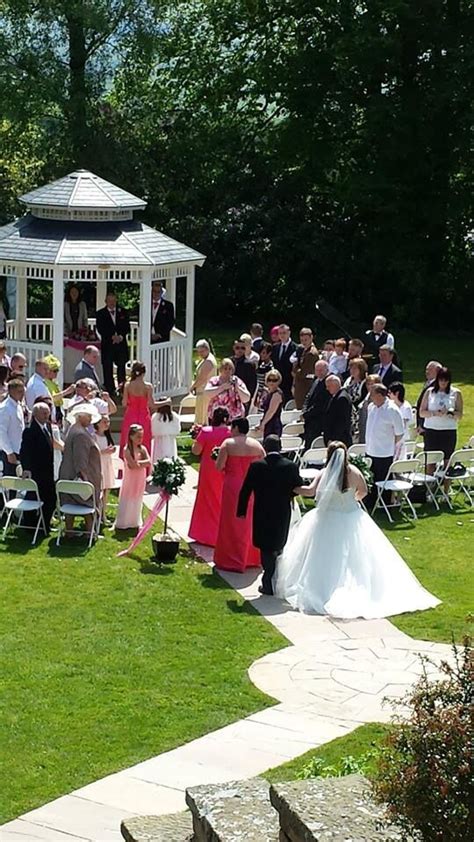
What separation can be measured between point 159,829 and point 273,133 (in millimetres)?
29772

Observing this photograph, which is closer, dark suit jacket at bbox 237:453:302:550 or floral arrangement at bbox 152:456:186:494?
dark suit jacket at bbox 237:453:302:550

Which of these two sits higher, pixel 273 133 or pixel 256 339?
pixel 273 133

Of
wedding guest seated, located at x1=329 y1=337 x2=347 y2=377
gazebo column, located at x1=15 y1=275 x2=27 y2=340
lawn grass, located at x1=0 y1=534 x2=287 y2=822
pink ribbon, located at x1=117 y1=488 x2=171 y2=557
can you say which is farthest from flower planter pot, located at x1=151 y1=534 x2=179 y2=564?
gazebo column, located at x1=15 y1=275 x2=27 y2=340

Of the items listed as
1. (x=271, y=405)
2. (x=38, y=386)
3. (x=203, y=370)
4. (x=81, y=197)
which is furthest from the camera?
(x=81, y=197)

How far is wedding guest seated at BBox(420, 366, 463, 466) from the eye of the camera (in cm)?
1816

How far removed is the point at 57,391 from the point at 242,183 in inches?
729

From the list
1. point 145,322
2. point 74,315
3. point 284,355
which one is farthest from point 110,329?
point 284,355

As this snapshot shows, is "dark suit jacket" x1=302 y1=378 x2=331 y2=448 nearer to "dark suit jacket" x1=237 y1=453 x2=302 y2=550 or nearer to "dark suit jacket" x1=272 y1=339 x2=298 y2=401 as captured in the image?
"dark suit jacket" x1=272 y1=339 x2=298 y2=401

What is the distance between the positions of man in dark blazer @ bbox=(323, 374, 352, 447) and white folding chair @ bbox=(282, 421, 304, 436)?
1492 mm

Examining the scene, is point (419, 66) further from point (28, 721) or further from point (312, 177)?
point (28, 721)

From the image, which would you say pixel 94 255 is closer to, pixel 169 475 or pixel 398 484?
pixel 398 484

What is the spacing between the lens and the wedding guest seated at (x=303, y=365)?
20.8m

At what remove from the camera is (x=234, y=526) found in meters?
15.1

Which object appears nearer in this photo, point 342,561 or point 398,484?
point 342,561
